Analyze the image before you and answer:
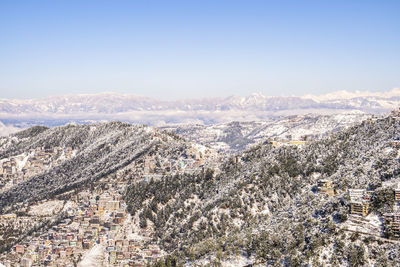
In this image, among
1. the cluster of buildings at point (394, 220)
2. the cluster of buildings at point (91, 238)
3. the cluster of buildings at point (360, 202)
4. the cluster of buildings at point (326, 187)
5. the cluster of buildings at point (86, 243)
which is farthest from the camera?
the cluster of buildings at point (91, 238)

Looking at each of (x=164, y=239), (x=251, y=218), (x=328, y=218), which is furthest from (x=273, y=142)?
(x=328, y=218)

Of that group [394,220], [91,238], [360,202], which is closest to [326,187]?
[360,202]

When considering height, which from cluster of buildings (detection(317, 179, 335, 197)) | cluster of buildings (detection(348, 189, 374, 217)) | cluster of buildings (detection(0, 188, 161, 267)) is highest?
cluster of buildings (detection(348, 189, 374, 217))

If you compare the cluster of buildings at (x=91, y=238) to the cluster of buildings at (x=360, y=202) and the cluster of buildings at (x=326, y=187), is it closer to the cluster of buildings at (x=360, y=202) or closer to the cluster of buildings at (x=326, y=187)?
the cluster of buildings at (x=326, y=187)

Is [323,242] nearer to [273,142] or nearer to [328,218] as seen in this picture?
[328,218]

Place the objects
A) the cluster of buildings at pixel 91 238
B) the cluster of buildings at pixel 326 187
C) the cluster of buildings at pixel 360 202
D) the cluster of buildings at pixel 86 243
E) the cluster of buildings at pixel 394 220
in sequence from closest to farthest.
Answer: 1. the cluster of buildings at pixel 394 220
2. the cluster of buildings at pixel 360 202
3. the cluster of buildings at pixel 326 187
4. the cluster of buildings at pixel 86 243
5. the cluster of buildings at pixel 91 238

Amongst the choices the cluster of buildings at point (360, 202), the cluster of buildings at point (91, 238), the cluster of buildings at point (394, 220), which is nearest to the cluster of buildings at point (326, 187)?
the cluster of buildings at point (360, 202)

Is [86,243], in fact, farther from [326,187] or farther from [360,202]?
[360,202]

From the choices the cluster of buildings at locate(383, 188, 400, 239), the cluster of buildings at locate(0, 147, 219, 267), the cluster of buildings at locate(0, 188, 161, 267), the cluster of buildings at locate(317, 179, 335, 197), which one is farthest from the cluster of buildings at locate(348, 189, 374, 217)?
the cluster of buildings at locate(0, 188, 161, 267)

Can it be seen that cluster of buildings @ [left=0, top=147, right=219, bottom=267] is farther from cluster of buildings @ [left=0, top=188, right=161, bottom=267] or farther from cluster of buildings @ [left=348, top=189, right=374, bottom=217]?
cluster of buildings @ [left=348, top=189, right=374, bottom=217]

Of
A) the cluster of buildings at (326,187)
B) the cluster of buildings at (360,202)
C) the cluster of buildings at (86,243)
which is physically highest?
the cluster of buildings at (360,202)

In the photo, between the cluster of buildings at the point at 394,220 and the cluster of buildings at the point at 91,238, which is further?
the cluster of buildings at the point at 91,238
